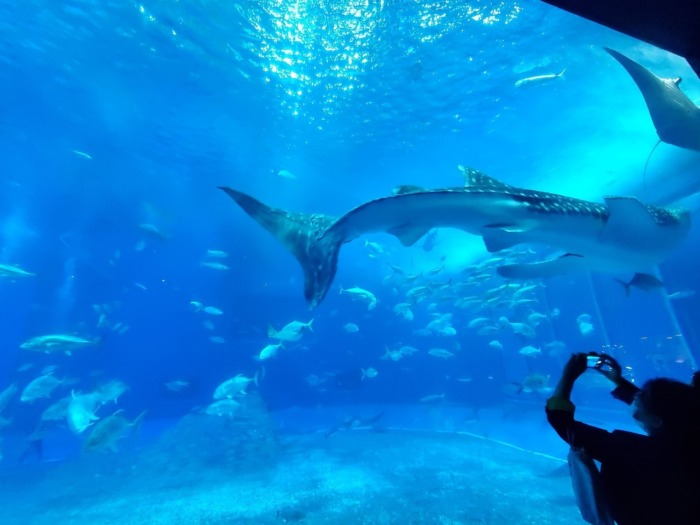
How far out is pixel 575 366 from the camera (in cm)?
176

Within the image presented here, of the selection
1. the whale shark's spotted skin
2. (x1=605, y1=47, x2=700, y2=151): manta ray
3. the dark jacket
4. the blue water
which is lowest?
the dark jacket

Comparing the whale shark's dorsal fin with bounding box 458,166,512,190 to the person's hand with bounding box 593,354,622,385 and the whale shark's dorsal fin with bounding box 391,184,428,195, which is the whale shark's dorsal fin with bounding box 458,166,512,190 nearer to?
the whale shark's dorsal fin with bounding box 391,184,428,195

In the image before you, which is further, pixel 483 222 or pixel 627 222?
pixel 627 222

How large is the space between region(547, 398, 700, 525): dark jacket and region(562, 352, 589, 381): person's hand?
24 cm

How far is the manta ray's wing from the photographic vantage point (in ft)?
6.54

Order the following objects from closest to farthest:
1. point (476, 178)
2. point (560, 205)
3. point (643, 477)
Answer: point (643, 477) → point (560, 205) → point (476, 178)

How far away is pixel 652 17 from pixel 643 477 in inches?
93.5

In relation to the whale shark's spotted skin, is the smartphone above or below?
below

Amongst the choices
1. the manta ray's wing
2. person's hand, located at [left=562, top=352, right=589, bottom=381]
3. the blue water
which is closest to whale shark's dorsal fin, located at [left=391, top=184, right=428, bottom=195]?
the manta ray's wing

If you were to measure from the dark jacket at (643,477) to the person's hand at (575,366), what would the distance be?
24 cm

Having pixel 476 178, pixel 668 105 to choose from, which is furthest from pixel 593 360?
pixel 668 105

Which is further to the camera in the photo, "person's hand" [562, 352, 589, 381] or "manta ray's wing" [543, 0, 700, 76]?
"manta ray's wing" [543, 0, 700, 76]

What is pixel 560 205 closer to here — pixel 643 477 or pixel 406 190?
pixel 406 190

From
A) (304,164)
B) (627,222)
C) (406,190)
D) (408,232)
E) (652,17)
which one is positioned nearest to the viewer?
(652,17)
